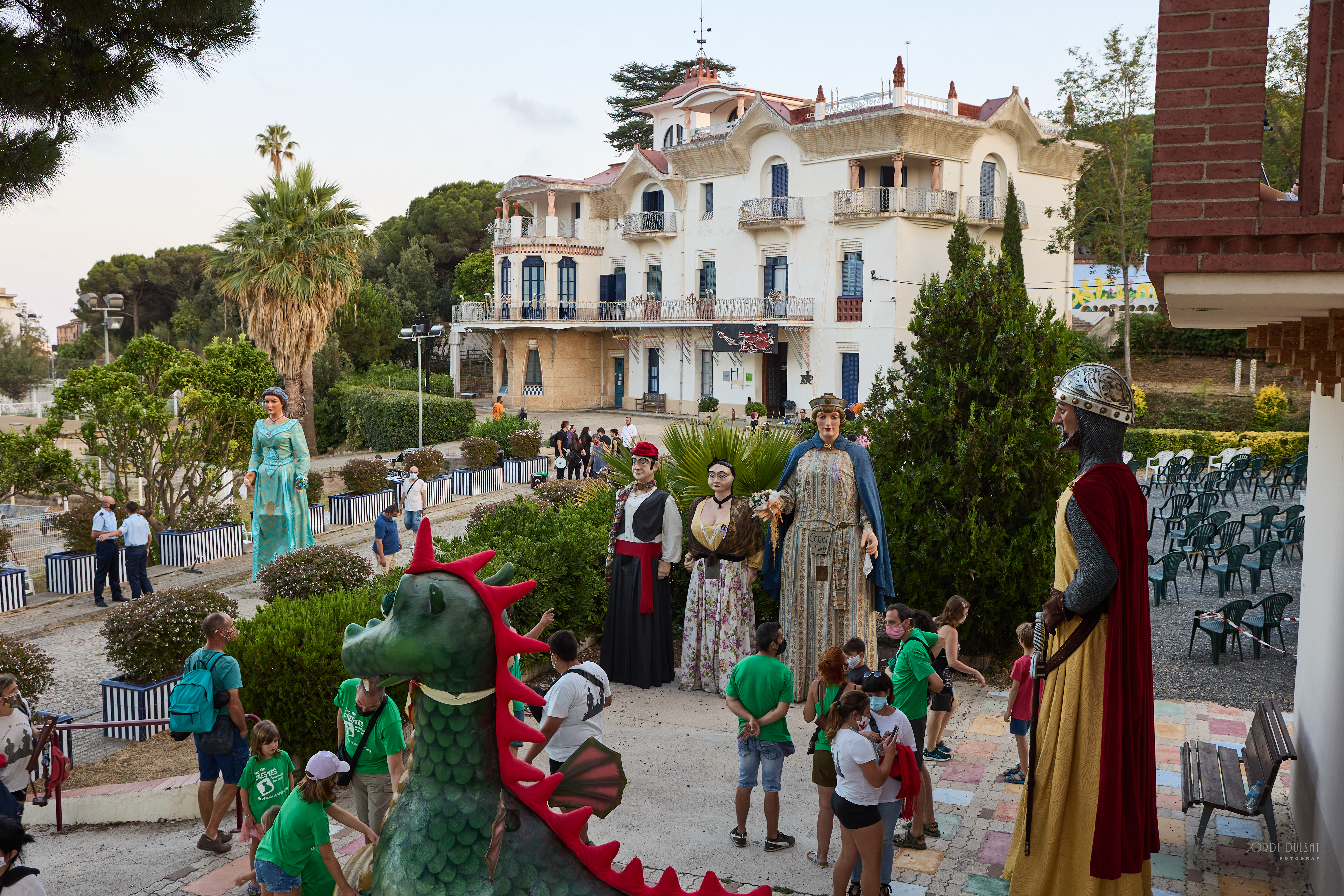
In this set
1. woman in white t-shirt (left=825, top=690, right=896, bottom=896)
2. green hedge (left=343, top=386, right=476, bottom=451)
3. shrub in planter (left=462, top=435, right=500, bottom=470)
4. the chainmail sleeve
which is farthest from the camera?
green hedge (left=343, top=386, right=476, bottom=451)

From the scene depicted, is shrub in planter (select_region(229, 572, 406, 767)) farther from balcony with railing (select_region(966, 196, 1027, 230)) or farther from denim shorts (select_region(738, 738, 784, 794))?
balcony with railing (select_region(966, 196, 1027, 230))

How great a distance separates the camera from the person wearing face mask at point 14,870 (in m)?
3.91

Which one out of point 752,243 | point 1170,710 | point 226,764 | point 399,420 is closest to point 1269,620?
point 1170,710

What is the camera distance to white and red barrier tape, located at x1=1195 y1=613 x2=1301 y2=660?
965 cm

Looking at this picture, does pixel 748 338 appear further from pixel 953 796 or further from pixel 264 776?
pixel 264 776

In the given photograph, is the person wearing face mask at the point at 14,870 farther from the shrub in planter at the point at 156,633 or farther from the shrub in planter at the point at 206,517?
the shrub in planter at the point at 206,517

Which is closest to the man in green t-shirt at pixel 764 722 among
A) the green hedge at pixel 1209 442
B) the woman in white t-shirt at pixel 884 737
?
the woman in white t-shirt at pixel 884 737

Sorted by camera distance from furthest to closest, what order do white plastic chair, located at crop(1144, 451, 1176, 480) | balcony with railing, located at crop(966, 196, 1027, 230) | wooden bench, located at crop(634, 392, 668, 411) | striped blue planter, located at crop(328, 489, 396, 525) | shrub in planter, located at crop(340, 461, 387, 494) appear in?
wooden bench, located at crop(634, 392, 668, 411) < balcony with railing, located at crop(966, 196, 1027, 230) < white plastic chair, located at crop(1144, 451, 1176, 480) < shrub in planter, located at crop(340, 461, 387, 494) < striped blue planter, located at crop(328, 489, 396, 525)

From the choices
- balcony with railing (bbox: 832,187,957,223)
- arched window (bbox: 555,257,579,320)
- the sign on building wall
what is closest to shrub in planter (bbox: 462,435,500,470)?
the sign on building wall

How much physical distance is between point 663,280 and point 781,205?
6.82 meters

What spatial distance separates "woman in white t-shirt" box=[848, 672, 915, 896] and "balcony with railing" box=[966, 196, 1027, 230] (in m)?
30.3

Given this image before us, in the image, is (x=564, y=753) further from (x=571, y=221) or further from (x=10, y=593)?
(x=571, y=221)

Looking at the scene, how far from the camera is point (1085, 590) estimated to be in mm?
4262

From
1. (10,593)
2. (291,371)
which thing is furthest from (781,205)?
(10,593)
